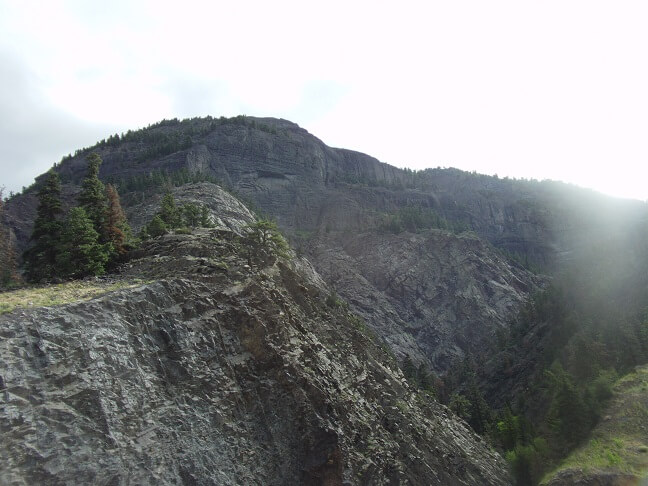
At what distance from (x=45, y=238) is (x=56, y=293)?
1124 centimetres

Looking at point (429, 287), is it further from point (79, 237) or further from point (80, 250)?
point (80, 250)

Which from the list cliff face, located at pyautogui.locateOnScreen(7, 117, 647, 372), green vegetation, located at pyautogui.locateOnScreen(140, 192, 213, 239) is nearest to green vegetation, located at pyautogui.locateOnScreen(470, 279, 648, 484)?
cliff face, located at pyautogui.locateOnScreen(7, 117, 647, 372)

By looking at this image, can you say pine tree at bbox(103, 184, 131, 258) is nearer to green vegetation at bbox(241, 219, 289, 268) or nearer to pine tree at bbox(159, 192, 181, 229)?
pine tree at bbox(159, 192, 181, 229)

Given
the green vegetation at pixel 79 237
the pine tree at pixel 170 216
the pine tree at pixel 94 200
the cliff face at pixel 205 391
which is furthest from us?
the pine tree at pixel 170 216

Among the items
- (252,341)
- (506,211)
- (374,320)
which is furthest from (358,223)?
(252,341)

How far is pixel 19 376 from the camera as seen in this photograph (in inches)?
770

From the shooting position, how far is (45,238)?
35.0 metres

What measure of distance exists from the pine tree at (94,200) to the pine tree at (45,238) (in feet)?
6.49

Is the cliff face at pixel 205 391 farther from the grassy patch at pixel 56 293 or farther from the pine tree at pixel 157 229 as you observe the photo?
the pine tree at pixel 157 229

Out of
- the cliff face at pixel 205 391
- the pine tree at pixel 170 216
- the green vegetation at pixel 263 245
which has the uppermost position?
the pine tree at pixel 170 216

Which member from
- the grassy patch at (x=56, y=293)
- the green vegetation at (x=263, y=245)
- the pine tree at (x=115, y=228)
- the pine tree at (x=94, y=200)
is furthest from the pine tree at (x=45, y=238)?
the green vegetation at (x=263, y=245)

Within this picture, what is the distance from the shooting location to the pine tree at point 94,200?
3656 cm

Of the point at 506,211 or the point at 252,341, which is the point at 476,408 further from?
the point at 506,211

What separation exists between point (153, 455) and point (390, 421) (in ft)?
62.3
